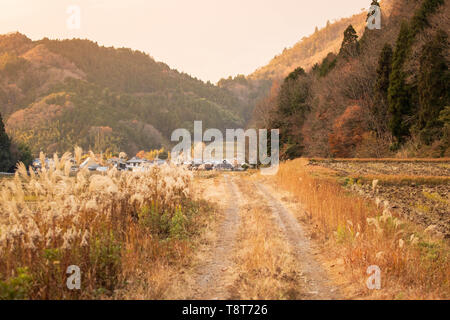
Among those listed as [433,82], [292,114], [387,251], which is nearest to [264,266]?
[387,251]

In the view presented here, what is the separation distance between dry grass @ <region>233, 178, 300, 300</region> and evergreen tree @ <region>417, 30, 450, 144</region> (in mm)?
20366

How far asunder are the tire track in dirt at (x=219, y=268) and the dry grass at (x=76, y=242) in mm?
570

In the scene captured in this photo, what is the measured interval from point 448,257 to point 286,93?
45072 millimetres

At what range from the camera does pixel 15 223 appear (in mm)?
5633

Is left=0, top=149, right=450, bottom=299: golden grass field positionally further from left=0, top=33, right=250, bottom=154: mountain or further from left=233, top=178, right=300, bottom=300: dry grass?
left=0, top=33, right=250, bottom=154: mountain

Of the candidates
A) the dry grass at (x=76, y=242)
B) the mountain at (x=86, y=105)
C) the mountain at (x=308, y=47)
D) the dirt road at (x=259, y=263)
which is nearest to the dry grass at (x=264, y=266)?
the dirt road at (x=259, y=263)

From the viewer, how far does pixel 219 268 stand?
22.1 ft

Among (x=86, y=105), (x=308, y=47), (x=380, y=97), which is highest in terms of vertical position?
(x=308, y=47)

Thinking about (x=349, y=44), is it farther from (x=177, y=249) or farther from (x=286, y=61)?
(x=286, y=61)

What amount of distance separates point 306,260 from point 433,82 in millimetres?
22308

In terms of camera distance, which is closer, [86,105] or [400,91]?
[400,91]

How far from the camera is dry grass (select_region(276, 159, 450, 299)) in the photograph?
213 inches

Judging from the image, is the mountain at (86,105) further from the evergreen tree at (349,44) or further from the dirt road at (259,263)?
the dirt road at (259,263)

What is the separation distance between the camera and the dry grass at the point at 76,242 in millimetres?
5074
